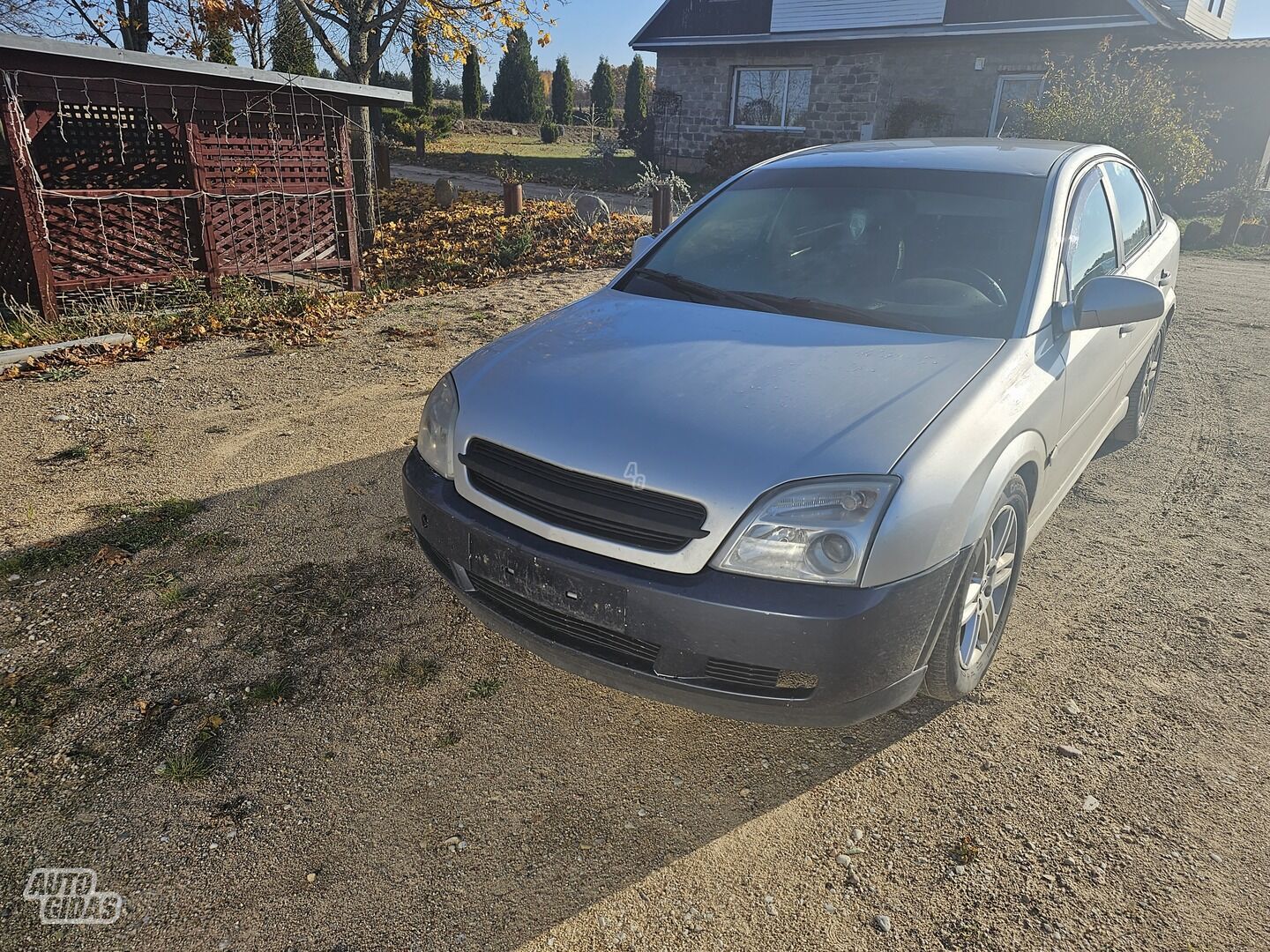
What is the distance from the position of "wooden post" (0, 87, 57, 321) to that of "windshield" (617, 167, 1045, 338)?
6028 mm

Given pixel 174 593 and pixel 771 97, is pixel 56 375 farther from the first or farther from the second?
pixel 771 97

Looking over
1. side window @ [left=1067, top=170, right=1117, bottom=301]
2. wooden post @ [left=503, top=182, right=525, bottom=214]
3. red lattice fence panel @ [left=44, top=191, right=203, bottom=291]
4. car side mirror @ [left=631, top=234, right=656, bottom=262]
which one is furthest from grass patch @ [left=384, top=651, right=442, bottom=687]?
wooden post @ [left=503, top=182, right=525, bottom=214]

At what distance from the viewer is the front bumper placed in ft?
6.87

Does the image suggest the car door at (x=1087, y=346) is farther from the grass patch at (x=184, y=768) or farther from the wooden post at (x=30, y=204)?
the wooden post at (x=30, y=204)

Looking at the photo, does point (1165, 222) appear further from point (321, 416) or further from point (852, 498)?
point (321, 416)

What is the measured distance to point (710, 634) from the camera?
213 centimetres

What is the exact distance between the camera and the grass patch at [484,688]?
2.81m

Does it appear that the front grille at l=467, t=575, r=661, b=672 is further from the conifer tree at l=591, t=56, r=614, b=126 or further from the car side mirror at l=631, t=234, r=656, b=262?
the conifer tree at l=591, t=56, r=614, b=126

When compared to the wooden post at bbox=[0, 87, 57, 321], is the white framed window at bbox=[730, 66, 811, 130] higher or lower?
higher

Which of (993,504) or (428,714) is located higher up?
(993,504)

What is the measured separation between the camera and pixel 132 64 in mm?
7168

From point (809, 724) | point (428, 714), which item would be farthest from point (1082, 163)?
point (428, 714)

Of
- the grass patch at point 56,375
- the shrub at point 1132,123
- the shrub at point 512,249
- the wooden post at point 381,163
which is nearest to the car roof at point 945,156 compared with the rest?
the grass patch at point 56,375

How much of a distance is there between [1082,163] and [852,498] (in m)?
2.40
